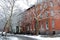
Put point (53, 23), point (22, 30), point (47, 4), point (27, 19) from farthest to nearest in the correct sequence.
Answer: point (22, 30) → point (27, 19) → point (53, 23) → point (47, 4)

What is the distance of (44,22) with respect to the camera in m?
48.2

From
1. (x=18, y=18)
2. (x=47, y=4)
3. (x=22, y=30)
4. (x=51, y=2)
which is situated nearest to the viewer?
(x=47, y=4)

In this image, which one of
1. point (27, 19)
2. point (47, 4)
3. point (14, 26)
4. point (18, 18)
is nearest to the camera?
point (47, 4)

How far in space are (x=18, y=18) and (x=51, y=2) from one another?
24.4m

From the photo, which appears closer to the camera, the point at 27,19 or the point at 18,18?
the point at 27,19

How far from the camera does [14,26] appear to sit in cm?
7188

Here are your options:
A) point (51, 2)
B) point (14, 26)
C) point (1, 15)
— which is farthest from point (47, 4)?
point (14, 26)

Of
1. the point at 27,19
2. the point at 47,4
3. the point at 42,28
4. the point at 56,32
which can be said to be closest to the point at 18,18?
the point at 27,19

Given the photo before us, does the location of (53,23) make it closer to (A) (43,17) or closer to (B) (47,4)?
(A) (43,17)

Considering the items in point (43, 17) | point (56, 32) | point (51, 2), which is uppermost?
point (51, 2)

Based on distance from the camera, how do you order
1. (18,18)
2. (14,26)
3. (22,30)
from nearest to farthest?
(22,30), (18,18), (14,26)

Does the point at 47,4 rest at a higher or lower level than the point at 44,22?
higher

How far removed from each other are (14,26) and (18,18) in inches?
285

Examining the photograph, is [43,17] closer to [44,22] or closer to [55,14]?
[44,22]
